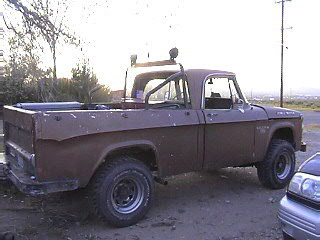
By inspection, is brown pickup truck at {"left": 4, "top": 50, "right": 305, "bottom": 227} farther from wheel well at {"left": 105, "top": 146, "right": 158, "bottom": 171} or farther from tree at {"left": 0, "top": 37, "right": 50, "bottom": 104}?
tree at {"left": 0, "top": 37, "right": 50, "bottom": 104}

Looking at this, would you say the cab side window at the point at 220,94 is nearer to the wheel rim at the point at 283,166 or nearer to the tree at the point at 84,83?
the wheel rim at the point at 283,166

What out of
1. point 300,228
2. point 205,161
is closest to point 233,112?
point 205,161

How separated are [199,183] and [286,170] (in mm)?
1525

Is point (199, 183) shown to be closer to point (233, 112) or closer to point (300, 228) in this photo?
point (233, 112)

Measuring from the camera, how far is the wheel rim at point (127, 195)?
5016mm

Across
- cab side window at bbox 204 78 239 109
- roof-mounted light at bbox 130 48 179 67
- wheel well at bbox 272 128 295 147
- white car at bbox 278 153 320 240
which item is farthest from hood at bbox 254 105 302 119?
white car at bbox 278 153 320 240

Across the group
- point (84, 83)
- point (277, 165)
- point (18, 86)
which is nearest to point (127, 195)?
point (277, 165)

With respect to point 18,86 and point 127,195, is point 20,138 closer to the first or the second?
point 127,195

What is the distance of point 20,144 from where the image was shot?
5043mm

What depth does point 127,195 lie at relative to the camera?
5.14 m

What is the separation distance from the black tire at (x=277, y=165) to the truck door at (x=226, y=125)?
0.39 meters

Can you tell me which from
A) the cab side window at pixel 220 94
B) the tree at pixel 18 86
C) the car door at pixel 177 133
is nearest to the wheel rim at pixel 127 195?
the car door at pixel 177 133

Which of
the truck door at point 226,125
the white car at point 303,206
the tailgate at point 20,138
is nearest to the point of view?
the white car at point 303,206

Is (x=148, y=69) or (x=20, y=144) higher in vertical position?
(x=148, y=69)
